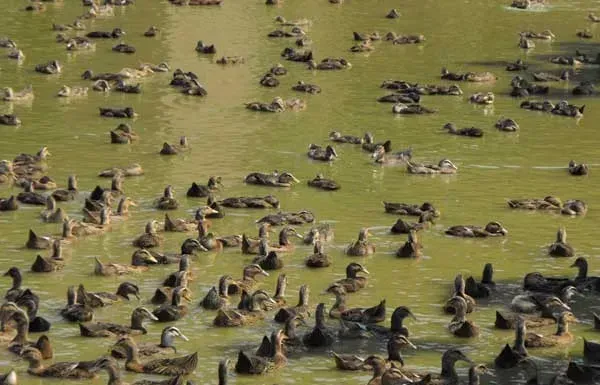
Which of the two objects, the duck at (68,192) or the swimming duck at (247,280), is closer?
the swimming duck at (247,280)

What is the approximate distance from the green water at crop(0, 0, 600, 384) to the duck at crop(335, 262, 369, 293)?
10.4 inches

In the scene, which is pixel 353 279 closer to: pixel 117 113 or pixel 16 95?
pixel 117 113

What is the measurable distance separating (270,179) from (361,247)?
19.7 feet

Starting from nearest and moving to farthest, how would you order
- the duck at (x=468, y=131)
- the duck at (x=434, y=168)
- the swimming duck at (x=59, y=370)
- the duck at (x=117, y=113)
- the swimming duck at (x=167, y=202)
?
the swimming duck at (x=59, y=370) → the swimming duck at (x=167, y=202) → the duck at (x=434, y=168) → the duck at (x=468, y=131) → the duck at (x=117, y=113)

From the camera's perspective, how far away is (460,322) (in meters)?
25.2

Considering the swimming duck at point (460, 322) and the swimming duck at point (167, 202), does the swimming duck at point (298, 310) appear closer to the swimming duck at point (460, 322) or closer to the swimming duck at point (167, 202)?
the swimming duck at point (460, 322)

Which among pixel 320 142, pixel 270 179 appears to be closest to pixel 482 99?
pixel 320 142

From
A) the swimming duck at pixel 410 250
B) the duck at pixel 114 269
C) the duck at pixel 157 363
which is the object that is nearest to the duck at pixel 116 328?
the duck at pixel 157 363

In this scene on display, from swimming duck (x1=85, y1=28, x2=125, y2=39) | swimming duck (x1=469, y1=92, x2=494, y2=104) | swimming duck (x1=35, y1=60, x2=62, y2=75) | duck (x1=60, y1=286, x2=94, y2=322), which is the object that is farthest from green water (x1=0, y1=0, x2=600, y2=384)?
swimming duck (x1=85, y1=28, x2=125, y2=39)

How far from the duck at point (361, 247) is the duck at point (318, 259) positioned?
0.53 m

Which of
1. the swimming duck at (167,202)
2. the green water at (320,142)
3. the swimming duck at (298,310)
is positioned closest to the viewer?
the swimming duck at (298,310)

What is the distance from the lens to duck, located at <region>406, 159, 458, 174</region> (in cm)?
3675

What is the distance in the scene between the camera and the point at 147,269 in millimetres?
28328

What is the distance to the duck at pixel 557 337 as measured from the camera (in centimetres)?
2461
